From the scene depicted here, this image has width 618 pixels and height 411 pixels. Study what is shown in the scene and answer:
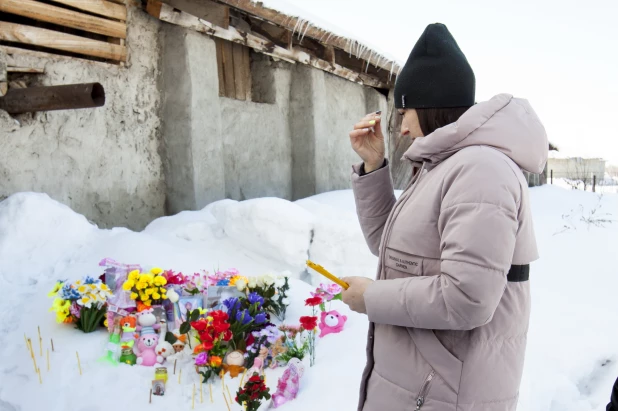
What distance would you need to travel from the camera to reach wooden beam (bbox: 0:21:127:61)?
3.80m

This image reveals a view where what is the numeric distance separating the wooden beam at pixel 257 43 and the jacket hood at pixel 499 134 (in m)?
4.38

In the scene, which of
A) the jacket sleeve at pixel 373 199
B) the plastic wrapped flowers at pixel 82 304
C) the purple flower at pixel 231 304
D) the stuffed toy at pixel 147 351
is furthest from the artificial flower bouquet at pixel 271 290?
the jacket sleeve at pixel 373 199

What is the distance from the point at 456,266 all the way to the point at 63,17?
13.4 ft

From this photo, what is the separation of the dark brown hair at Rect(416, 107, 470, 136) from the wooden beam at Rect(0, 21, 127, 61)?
11.4 ft

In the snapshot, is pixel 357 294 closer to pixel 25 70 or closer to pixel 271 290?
Answer: pixel 271 290

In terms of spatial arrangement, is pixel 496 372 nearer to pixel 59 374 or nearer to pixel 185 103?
pixel 59 374

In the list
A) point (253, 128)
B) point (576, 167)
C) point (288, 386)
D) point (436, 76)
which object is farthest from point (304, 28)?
point (576, 167)

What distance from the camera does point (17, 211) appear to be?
12.0 feet

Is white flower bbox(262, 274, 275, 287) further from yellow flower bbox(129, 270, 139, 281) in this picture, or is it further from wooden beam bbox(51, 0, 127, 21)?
wooden beam bbox(51, 0, 127, 21)

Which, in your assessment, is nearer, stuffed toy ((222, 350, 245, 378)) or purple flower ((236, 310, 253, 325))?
stuffed toy ((222, 350, 245, 378))

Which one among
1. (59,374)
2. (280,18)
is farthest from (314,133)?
(59,374)

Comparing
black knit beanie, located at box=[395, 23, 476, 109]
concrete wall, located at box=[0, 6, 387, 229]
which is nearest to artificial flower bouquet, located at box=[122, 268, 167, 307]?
concrete wall, located at box=[0, 6, 387, 229]

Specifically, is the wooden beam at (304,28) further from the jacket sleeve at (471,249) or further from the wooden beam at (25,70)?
the jacket sleeve at (471,249)

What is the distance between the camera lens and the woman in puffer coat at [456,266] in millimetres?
1055
